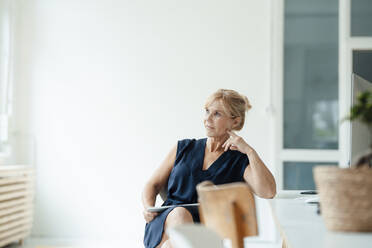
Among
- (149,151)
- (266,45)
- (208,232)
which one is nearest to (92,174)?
(149,151)

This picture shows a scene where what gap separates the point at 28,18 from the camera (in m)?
5.27

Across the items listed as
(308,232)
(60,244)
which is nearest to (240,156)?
(308,232)

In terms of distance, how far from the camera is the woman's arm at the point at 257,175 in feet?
8.26

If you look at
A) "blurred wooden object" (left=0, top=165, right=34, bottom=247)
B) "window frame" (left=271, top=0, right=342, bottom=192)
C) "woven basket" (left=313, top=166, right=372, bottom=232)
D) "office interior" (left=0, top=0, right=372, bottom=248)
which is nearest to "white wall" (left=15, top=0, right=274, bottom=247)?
"office interior" (left=0, top=0, right=372, bottom=248)

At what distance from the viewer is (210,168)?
264 centimetres

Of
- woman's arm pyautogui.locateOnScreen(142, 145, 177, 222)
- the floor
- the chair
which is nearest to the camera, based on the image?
the chair

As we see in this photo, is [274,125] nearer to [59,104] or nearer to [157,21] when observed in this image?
[157,21]

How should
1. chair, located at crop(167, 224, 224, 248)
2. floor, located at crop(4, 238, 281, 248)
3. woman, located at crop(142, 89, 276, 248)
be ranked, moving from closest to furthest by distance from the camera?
chair, located at crop(167, 224, 224, 248) < woman, located at crop(142, 89, 276, 248) < floor, located at crop(4, 238, 281, 248)

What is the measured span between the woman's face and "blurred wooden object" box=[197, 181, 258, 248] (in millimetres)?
1197

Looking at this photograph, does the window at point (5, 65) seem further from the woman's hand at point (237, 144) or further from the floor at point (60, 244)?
the woman's hand at point (237, 144)

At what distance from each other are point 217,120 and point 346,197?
1583 millimetres

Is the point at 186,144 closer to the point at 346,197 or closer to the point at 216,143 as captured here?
the point at 216,143

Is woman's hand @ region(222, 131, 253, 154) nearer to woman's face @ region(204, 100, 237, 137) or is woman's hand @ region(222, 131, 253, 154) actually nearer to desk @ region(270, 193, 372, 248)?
woman's face @ region(204, 100, 237, 137)

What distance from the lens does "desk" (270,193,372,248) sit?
113cm
